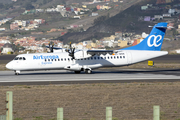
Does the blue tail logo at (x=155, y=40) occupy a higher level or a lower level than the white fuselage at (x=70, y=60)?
higher

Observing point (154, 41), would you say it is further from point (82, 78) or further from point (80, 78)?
point (80, 78)

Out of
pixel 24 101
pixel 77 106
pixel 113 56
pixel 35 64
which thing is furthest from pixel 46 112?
pixel 113 56

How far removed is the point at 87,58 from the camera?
35.4 meters

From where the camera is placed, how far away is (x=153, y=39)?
1475 inches

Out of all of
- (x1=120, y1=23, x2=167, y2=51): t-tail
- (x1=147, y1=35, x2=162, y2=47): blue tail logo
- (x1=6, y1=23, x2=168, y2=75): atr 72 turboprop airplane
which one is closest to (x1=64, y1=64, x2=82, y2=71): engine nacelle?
(x1=6, y1=23, x2=168, y2=75): atr 72 turboprop airplane

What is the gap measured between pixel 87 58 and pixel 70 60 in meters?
2.22

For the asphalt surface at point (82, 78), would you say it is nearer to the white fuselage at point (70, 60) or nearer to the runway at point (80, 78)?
the runway at point (80, 78)

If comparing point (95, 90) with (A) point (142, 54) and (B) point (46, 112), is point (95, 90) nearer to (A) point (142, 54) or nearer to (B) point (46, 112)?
(B) point (46, 112)

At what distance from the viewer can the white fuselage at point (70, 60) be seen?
110 feet

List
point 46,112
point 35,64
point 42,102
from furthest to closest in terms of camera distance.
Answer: point 35,64 < point 42,102 < point 46,112

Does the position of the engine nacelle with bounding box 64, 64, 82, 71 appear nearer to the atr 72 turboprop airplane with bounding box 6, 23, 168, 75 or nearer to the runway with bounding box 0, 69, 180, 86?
the atr 72 turboprop airplane with bounding box 6, 23, 168, 75

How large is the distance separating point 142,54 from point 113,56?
384cm

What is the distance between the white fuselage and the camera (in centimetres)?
3353

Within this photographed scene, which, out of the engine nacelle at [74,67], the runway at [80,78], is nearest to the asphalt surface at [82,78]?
the runway at [80,78]
